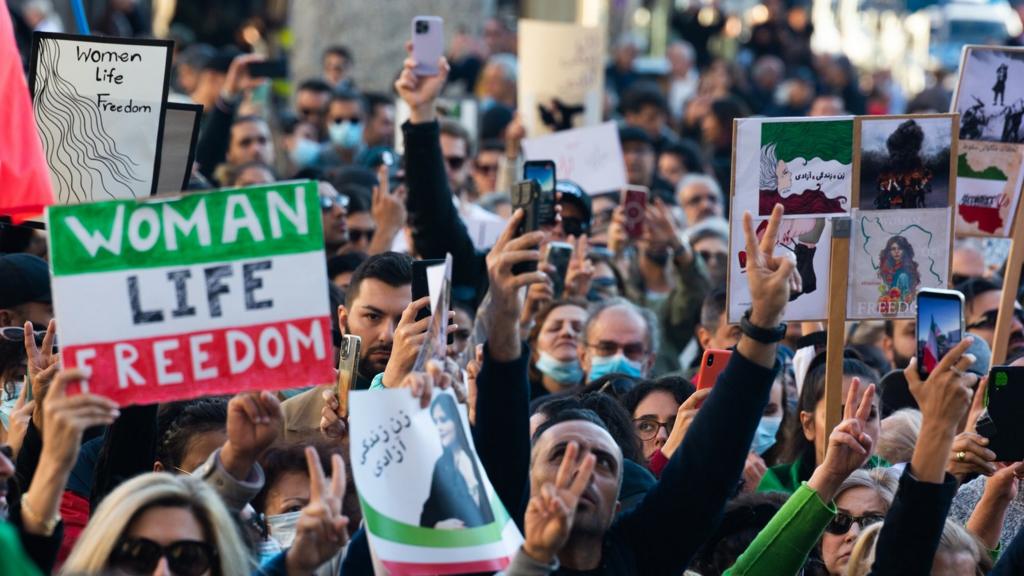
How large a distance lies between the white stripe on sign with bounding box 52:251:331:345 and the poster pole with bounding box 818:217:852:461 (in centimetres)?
192

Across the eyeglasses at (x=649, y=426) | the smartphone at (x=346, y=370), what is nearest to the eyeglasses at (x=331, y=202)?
the eyeglasses at (x=649, y=426)

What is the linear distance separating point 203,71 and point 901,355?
5.54 metres

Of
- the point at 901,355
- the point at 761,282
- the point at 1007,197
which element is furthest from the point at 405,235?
the point at 761,282

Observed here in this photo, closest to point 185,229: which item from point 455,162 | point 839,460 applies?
point 839,460

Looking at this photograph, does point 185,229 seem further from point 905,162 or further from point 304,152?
point 304,152

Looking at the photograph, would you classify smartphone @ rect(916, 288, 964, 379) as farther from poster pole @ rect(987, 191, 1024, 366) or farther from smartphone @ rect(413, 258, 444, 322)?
poster pole @ rect(987, 191, 1024, 366)

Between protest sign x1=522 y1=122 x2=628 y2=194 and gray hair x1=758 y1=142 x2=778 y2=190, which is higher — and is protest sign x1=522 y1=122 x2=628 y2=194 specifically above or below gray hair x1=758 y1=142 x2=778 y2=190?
below

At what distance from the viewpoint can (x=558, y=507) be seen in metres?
4.09

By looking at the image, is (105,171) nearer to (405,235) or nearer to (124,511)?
(124,511)

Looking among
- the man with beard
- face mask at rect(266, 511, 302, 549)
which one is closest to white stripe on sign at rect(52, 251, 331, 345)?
face mask at rect(266, 511, 302, 549)

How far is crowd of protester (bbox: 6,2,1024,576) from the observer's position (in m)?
4.15

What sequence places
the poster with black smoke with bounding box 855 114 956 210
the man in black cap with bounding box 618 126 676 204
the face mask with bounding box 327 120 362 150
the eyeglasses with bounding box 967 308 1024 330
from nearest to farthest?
the poster with black smoke with bounding box 855 114 956 210
the eyeglasses with bounding box 967 308 1024 330
the man in black cap with bounding box 618 126 676 204
the face mask with bounding box 327 120 362 150

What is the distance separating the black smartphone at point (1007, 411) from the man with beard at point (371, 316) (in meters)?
1.89

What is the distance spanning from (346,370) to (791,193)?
1455 millimetres
